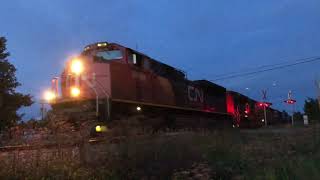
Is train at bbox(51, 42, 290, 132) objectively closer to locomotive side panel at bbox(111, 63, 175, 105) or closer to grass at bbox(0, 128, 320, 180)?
locomotive side panel at bbox(111, 63, 175, 105)

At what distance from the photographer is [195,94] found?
2733cm

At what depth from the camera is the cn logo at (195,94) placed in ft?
86.6

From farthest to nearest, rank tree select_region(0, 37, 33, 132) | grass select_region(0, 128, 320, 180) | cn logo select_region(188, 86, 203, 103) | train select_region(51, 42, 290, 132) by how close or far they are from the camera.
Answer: tree select_region(0, 37, 33, 132), cn logo select_region(188, 86, 203, 103), train select_region(51, 42, 290, 132), grass select_region(0, 128, 320, 180)

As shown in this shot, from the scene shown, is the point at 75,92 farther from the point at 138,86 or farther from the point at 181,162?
the point at 181,162

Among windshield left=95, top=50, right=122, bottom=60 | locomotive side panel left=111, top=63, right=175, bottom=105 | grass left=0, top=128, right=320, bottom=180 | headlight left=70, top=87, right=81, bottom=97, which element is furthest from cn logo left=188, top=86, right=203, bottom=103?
grass left=0, top=128, right=320, bottom=180

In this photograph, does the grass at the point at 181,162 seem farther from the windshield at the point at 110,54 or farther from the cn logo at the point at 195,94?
the cn logo at the point at 195,94

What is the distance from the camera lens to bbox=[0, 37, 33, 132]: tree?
33.8 metres

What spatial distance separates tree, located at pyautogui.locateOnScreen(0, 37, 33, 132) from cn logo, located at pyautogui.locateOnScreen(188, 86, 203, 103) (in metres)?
13.1

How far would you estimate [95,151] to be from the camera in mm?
11227

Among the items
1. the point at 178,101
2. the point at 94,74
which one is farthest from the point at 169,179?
the point at 178,101

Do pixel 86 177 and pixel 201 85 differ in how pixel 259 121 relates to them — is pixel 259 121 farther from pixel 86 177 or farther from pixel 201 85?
pixel 86 177

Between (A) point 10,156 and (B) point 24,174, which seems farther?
(A) point 10,156

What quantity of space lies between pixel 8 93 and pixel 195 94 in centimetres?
1496

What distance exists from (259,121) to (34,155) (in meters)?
35.0
